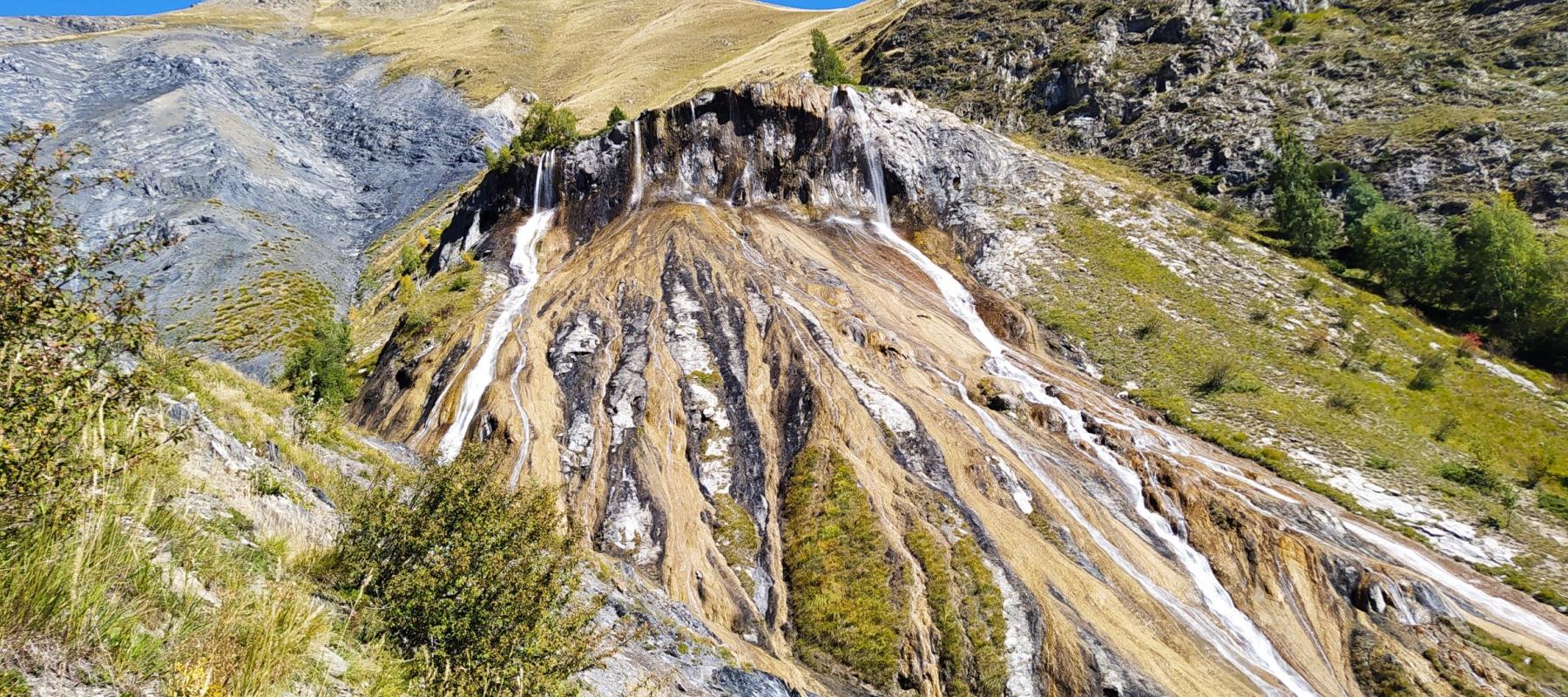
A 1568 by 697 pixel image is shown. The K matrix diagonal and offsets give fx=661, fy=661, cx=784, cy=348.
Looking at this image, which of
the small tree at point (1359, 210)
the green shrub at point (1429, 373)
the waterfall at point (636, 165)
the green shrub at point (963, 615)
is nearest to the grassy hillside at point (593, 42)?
the waterfall at point (636, 165)

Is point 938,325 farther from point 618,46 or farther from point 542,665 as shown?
point 618,46

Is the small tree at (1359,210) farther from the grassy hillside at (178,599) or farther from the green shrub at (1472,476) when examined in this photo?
the grassy hillside at (178,599)

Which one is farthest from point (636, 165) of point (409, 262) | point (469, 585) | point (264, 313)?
point (469, 585)

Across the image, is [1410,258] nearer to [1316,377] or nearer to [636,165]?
[1316,377]

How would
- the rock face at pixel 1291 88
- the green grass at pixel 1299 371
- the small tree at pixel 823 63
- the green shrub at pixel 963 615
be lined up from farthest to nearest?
1. the small tree at pixel 823 63
2. the rock face at pixel 1291 88
3. the green grass at pixel 1299 371
4. the green shrub at pixel 963 615

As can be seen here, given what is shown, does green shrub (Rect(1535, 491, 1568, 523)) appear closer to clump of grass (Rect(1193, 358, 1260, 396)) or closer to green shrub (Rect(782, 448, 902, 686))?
clump of grass (Rect(1193, 358, 1260, 396))

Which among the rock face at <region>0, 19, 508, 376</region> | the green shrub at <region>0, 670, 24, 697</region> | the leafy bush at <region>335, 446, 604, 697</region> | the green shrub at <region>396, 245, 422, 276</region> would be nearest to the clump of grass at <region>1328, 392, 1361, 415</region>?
the leafy bush at <region>335, 446, 604, 697</region>
